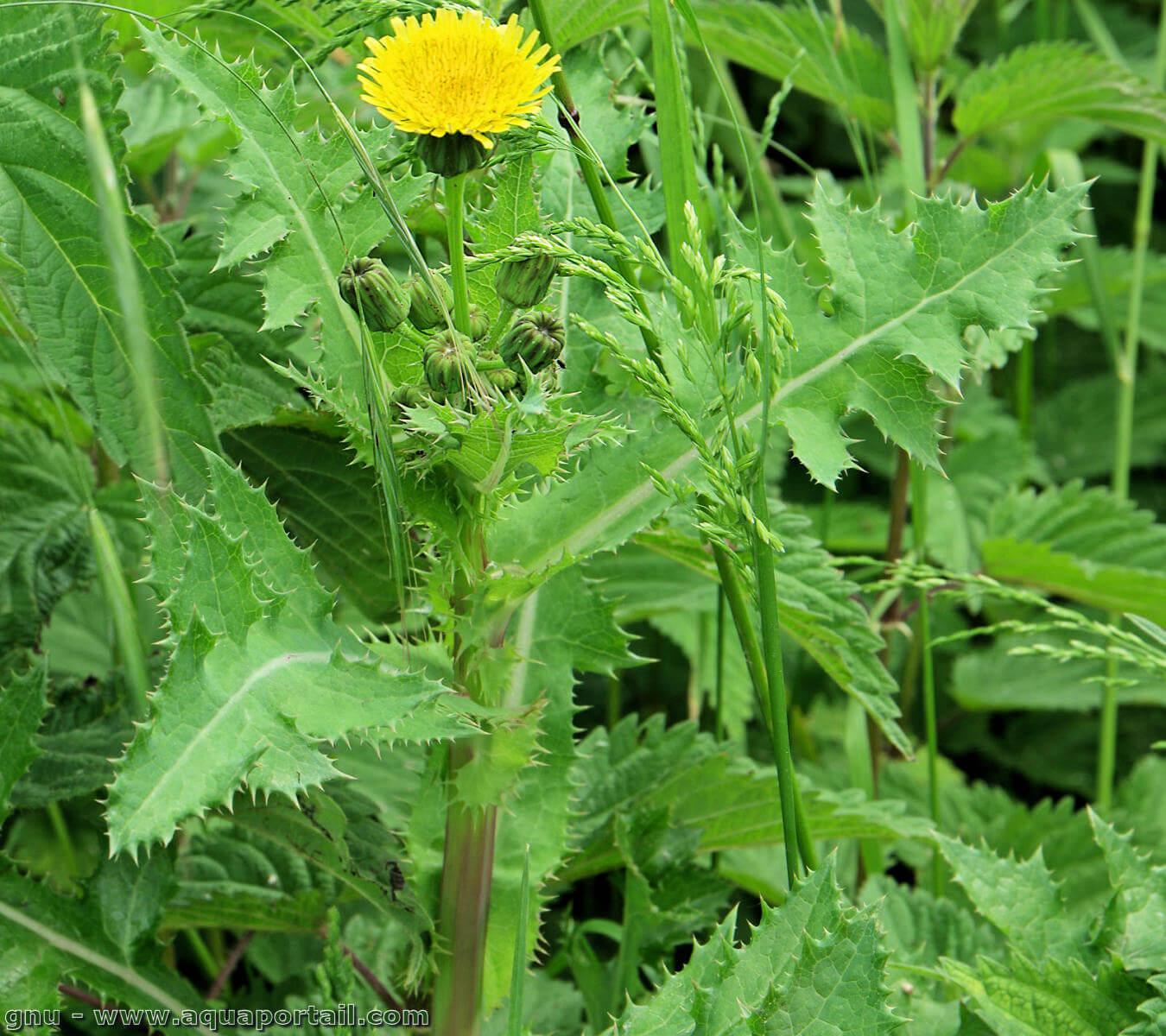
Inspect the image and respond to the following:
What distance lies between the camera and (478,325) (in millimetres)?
1236

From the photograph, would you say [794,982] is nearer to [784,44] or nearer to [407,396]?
[407,396]

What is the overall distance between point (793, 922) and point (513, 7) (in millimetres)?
1323

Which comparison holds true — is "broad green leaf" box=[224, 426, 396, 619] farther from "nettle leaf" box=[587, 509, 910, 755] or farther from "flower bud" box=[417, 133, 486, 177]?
"flower bud" box=[417, 133, 486, 177]

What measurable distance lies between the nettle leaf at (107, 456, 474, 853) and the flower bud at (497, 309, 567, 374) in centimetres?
29

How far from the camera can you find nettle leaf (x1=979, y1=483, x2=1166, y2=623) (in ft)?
7.12

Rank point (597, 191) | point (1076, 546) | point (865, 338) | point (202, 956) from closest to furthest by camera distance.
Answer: point (597, 191), point (865, 338), point (202, 956), point (1076, 546)

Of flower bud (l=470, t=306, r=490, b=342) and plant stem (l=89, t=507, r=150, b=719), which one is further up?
flower bud (l=470, t=306, r=490, b=342)

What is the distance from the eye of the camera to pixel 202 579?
113 cm

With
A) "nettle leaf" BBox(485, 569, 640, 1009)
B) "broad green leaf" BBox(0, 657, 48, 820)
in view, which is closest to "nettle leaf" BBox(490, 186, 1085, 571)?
"nettle leaf" BBox(485, 569, 640, 1009)

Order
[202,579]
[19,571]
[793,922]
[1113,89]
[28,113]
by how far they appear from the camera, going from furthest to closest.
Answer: [1113,89]
[19,571]
[28,113]
[793,922]
[202,579]

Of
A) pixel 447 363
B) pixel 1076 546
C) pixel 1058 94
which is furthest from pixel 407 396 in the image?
pixel 1076 546

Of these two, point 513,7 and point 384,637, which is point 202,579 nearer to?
point 384,637

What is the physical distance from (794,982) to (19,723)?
3.01 feet

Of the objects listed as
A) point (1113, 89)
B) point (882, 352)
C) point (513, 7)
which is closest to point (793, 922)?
point (882, 352)
